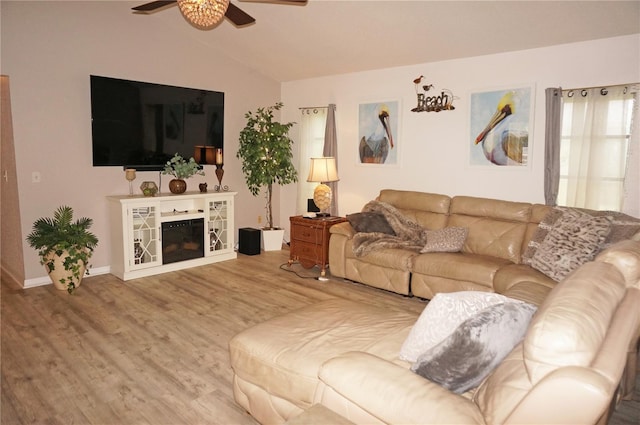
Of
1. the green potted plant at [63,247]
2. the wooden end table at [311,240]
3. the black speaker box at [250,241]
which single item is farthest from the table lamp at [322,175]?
the green potted plant at [63,247]

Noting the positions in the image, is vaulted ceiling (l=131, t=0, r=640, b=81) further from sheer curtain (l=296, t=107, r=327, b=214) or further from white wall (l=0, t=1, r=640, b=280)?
sheer curtain (l=296, t=107, r=327, b=214)

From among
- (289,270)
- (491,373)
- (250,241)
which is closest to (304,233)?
(289,270)

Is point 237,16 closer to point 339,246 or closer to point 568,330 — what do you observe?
point 339,246

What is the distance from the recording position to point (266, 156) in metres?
5.87

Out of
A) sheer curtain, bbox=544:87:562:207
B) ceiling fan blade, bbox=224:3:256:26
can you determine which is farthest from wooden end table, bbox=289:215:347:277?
ceiling fan blade, bbox=224:3:256:26

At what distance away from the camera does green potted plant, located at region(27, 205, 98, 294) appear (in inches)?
163

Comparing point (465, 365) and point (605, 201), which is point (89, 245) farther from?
point (605, 201)

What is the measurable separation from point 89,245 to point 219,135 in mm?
2224

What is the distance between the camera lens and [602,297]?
1.42 meters

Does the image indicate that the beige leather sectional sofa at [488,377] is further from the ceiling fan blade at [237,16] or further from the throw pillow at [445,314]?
the ceiling fan blade at [237,16]

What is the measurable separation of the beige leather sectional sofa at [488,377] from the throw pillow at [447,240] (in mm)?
1950

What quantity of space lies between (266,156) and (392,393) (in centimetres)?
474

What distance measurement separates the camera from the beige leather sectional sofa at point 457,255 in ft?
11.9

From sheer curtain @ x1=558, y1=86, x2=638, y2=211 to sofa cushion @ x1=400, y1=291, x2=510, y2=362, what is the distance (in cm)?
277
